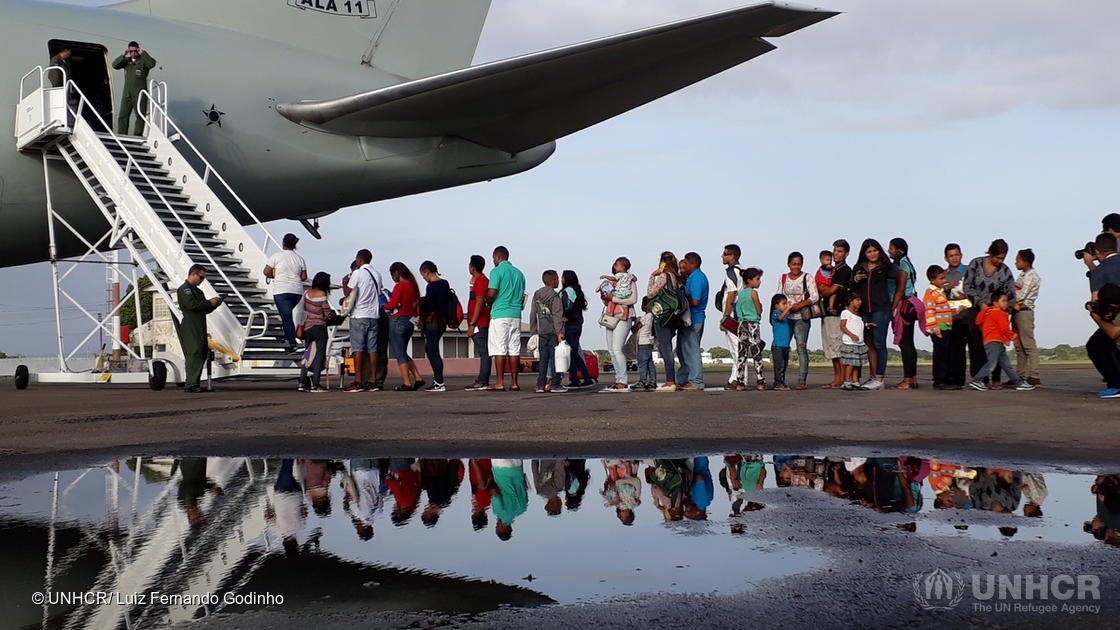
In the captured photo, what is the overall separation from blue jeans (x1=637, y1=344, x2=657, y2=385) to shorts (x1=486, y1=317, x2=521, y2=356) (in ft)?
4.68

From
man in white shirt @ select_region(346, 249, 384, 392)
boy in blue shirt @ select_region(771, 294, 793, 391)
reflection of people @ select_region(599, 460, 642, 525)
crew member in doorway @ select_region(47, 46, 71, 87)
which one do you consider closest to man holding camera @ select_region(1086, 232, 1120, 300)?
boy in blue shirt @ select_region(771, 294, 793, 391)

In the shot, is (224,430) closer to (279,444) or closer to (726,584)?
(279,444)

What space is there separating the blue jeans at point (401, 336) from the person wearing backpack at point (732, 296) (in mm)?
3662

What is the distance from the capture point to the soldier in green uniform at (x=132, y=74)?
11.7 m

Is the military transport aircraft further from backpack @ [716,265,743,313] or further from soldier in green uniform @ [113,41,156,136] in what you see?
backpack @ [716,265,743,313]

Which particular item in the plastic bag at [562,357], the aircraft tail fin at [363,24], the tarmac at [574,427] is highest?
the aircraft tail fin at [363,24]

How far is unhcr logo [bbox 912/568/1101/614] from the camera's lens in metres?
2.07

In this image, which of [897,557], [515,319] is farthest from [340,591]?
[515,319]

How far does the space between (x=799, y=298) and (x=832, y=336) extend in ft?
1.89

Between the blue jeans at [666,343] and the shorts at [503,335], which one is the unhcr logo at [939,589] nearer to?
the blue jeans at [666,343]

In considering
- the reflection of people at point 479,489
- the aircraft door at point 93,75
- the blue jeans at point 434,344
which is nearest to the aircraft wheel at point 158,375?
the blue jeans at point 434,344

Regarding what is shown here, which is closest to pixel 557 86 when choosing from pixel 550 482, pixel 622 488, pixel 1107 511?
pixel 550 482

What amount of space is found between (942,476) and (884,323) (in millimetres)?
6079

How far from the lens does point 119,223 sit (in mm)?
11555
